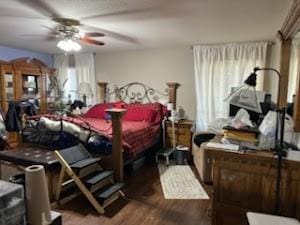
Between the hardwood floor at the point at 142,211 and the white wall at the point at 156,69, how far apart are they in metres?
2.25

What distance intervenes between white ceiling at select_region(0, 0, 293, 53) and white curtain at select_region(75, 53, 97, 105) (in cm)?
176

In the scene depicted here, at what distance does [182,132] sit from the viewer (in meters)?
4.62

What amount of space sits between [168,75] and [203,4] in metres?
2.72

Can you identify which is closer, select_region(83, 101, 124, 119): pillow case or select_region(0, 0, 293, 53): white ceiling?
select_region(0, 0, 293, 53): white ceiling

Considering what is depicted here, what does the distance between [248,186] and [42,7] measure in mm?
2657

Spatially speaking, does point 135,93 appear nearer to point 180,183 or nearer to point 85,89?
point 85,89

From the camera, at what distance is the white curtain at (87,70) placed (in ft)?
18.8

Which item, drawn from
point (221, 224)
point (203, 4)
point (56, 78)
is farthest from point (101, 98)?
point (221, 224)

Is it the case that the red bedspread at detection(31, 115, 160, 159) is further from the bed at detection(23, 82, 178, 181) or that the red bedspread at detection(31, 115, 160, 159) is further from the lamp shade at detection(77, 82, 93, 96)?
the lamp shade at detection(77, 82, 93, 96)

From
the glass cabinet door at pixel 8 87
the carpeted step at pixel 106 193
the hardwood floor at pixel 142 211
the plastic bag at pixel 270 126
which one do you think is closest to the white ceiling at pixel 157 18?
the glass cabinet door at pixel 8 87

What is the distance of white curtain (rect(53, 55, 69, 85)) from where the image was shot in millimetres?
6047

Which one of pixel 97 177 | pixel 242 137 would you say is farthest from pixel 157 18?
pixel 97 177

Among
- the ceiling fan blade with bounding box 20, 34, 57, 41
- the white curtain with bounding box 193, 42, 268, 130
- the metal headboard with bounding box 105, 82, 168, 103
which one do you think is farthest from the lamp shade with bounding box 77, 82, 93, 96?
the white curtain with bounding box 193, 42, 268, 130

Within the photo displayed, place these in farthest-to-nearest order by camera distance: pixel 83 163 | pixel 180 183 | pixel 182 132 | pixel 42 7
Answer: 1. pixel 182 132
2. pixel 180 183
3. pixel 83 163
4. pixel 42 7
